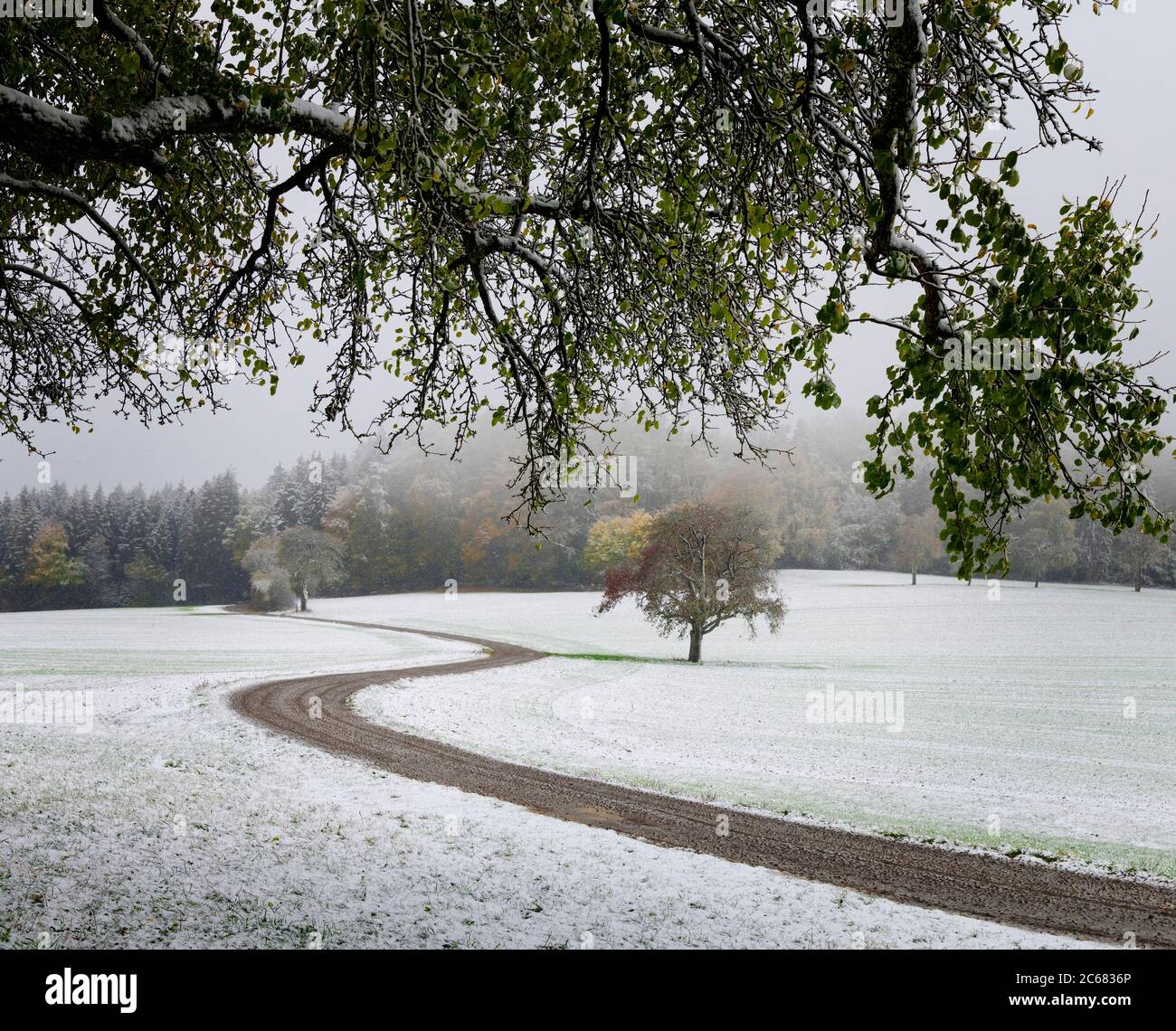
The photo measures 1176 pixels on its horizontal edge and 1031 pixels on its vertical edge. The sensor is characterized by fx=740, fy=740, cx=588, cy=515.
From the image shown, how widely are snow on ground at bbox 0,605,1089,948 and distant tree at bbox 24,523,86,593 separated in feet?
253

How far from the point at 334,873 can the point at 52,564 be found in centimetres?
8696

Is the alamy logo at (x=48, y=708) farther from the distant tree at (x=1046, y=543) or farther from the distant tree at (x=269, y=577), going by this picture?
the distant tree at (x=1046, y=543)

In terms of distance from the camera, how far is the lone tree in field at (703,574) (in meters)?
32.7

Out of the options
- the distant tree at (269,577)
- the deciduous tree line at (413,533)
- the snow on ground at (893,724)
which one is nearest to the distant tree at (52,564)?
the deciduous tree line at (413,533)

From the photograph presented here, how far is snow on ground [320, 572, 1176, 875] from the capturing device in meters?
12.4

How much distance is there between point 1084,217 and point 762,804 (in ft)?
33.8

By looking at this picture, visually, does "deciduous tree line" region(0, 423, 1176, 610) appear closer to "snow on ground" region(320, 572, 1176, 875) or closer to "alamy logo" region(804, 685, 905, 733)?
"snow on ground" region(320, 572, 1176, 875)

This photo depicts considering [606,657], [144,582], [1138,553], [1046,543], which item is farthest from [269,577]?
[1138,553]

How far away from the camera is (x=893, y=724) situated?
20422 millimetres

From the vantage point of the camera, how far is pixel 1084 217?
4.21m

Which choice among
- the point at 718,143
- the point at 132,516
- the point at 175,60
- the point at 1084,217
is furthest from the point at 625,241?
the point at 132,516

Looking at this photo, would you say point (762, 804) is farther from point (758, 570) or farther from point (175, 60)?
point (758, 570)
